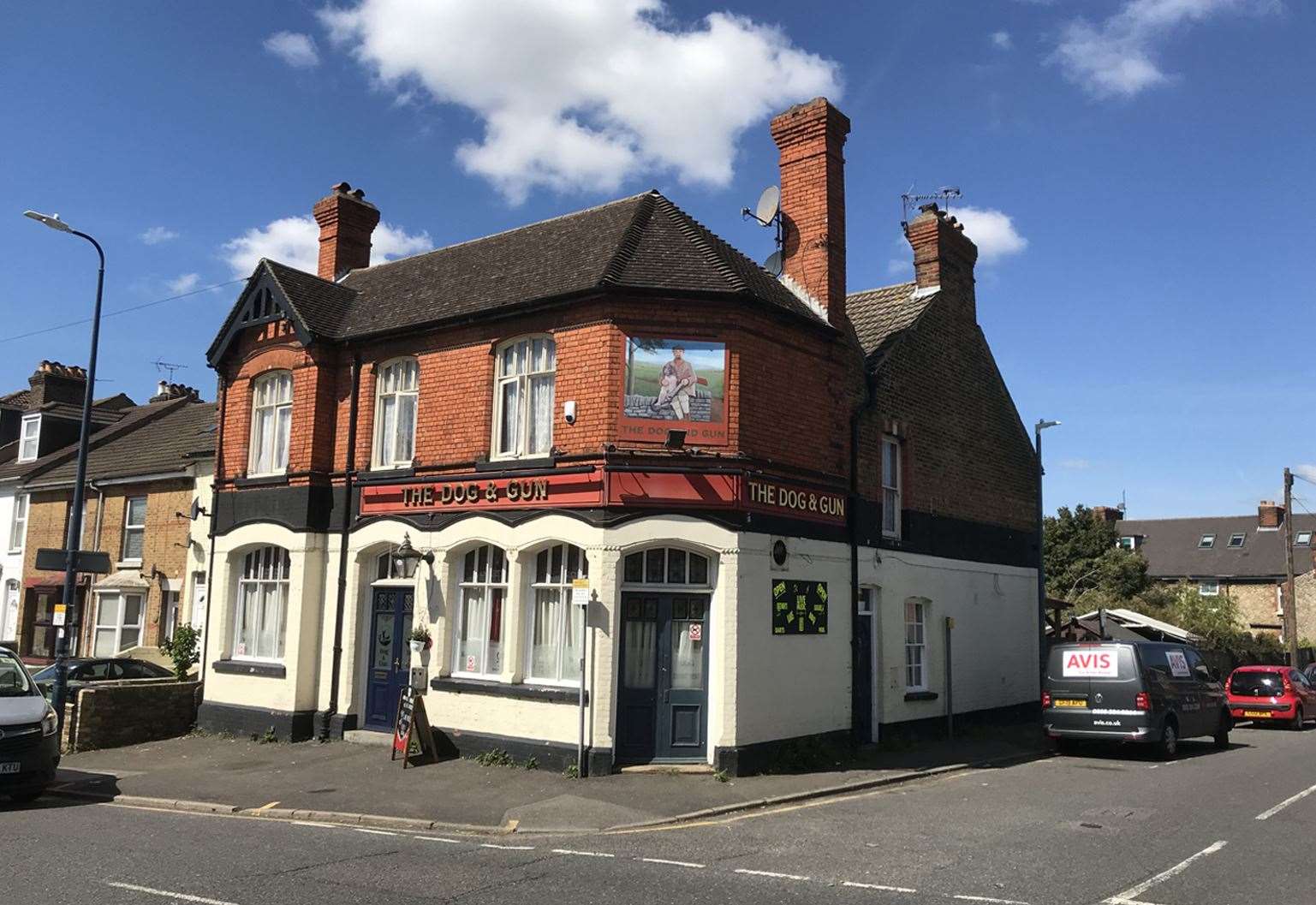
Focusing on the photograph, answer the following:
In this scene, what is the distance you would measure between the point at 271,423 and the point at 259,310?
211 centimetres

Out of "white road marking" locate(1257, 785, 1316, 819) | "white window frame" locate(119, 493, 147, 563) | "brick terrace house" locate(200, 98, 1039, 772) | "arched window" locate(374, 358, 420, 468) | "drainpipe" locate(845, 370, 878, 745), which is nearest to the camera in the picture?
"white road marking" locate(1257, 785, 1316, 819)

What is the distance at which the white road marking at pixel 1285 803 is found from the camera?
35.0ft

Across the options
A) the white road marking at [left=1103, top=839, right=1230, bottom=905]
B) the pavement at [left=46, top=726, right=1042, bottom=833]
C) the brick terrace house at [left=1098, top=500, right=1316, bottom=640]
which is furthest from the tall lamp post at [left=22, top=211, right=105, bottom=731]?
the brick terrace house at [left=1098, top=500, right=1316, bottom=640]

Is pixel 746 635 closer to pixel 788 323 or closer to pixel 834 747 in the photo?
pixel 834 747

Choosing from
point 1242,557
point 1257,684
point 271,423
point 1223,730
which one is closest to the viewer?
point 1223,730

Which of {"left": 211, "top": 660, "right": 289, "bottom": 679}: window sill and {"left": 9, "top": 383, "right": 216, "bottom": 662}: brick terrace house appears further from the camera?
{"left": 9, "top": 383, "right": 216, "bottom": 662}: brick terrace house

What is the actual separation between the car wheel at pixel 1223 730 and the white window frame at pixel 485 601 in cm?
1271

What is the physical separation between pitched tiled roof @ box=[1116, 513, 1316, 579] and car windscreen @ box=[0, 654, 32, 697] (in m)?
46.3

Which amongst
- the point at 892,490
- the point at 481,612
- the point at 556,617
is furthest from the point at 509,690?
the point at 892,490

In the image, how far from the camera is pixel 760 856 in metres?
8.76

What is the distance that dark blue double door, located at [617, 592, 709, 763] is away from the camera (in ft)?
42.8

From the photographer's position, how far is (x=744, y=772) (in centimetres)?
1289

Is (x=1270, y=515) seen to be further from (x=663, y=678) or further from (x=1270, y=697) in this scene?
(x=663, y=678)

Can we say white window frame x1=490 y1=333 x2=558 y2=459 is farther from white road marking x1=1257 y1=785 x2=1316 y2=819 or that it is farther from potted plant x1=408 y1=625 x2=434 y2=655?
white road marking x1=1257 y1=785 x2=1316 y2=819
